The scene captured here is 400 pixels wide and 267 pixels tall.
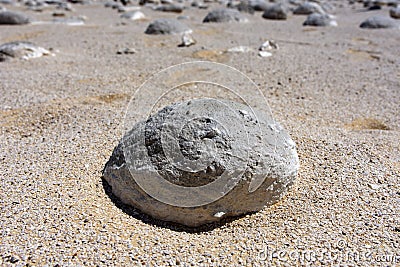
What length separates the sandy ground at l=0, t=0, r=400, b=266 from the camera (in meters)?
1.69

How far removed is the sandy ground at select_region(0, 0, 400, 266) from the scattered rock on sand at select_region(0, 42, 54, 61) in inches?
6.0

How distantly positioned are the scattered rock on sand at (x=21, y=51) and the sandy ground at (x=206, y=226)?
15cm

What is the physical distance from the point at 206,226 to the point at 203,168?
0.31 meters

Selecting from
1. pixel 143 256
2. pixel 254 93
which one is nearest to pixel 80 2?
pixel 254 93

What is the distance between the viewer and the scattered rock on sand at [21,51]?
15.1 feet

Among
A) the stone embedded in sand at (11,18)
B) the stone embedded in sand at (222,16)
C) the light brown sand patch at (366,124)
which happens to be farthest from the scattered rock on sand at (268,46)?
the stone embedded in sand at (11,18)

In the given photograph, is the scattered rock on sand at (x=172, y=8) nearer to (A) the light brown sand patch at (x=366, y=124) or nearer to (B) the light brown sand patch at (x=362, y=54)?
(B) the light brown sand patch at (x=362, y=54)

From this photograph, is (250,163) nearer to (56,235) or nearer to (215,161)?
(215,161)

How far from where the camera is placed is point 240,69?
440cm

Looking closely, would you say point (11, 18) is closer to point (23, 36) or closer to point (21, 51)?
point (23, 36)

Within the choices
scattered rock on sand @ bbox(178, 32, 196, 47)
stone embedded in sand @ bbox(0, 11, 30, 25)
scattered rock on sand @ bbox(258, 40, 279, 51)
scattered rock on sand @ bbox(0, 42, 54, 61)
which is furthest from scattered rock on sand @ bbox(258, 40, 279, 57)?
stone embedded in sand @ bbox(0, 11, 30, 25)

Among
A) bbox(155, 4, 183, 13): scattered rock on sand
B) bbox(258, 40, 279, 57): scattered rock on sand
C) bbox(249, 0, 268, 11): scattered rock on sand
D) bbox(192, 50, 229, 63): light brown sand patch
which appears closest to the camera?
bbox(192, 50, 229, 63): light brown sand patch

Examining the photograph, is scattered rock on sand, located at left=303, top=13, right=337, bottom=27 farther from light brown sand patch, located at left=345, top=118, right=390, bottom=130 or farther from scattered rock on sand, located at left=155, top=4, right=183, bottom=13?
light brown sand patch, located at left=345, top=118, right=390, bottom=130

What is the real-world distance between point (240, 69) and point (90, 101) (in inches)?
72.5
